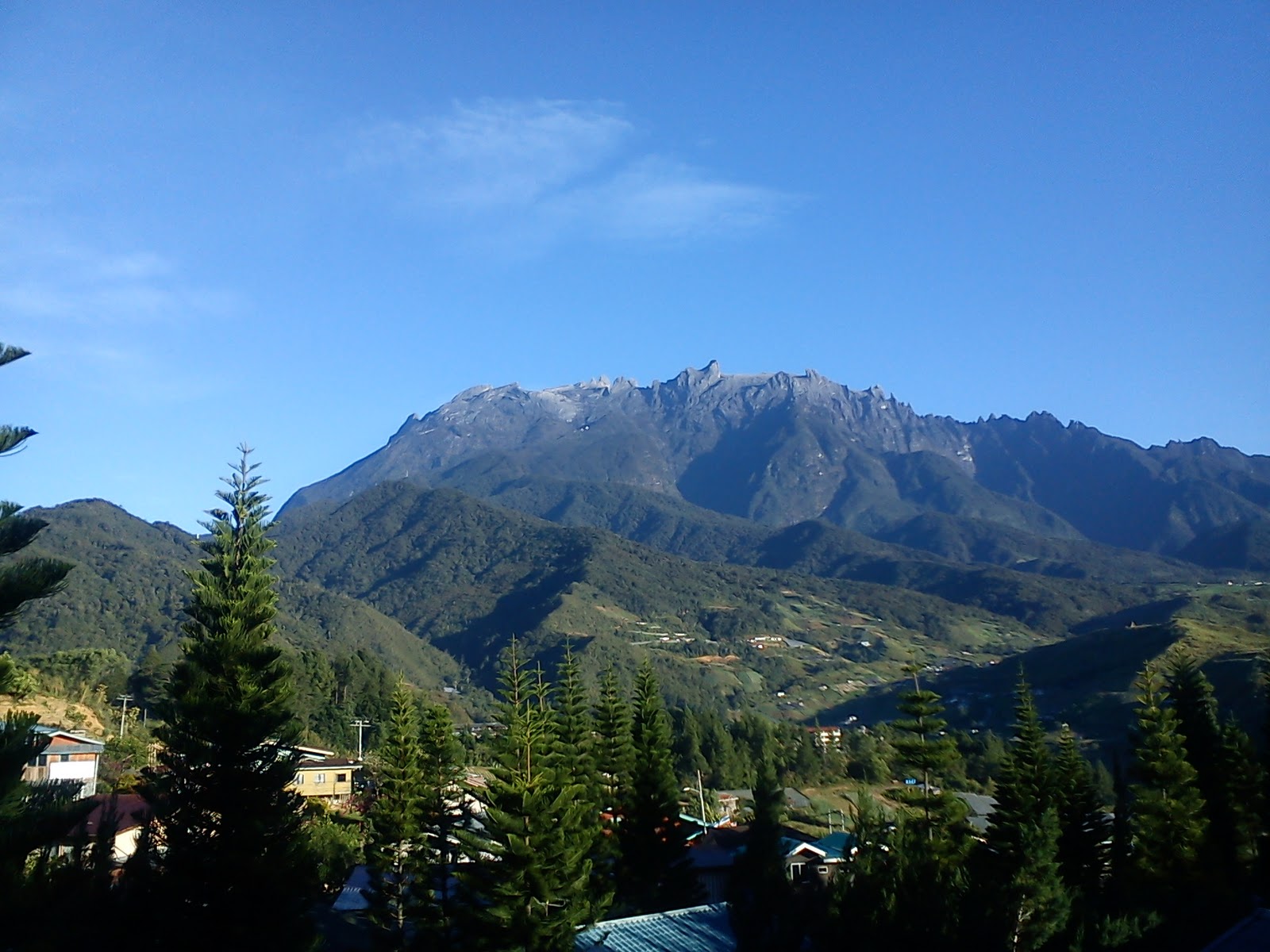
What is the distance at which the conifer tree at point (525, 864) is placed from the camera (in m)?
21.4

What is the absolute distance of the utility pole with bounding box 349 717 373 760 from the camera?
62.4 metres

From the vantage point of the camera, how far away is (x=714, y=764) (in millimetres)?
68812

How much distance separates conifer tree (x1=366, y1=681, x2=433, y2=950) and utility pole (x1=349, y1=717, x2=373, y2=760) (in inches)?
1232

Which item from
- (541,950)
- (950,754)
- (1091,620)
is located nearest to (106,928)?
(541,950)

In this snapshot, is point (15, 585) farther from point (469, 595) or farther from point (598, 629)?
point (469, 595)

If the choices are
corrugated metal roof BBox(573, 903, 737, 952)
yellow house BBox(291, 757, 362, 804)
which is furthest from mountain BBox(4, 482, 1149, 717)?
corrugated metal roof BBox(573, 903, 737, 952)

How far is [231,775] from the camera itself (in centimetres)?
1823

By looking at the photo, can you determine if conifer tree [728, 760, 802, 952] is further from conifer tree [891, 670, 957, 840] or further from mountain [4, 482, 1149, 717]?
mountain [4, 482, 1149, 717]

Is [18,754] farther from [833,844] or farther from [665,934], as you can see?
[833,844]

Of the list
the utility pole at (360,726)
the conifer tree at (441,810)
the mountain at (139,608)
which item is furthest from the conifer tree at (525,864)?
the mountain at (139,608)

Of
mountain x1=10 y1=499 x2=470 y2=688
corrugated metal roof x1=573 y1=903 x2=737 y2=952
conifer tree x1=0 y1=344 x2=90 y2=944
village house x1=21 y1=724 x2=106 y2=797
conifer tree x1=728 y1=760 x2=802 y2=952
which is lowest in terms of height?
corrugated metal roof x1=573 y1=903 x2=737 y2=952

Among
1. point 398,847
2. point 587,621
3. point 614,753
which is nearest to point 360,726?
point 614,753

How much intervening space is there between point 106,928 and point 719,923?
460 inches

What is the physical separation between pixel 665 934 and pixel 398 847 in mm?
11356
